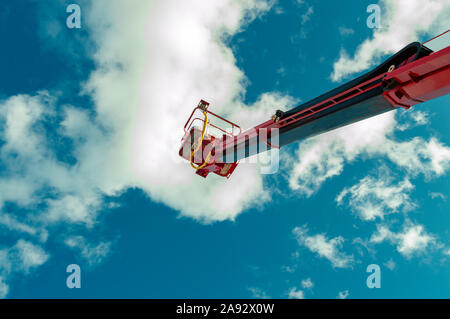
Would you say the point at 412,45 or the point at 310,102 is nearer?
the point at 412,45

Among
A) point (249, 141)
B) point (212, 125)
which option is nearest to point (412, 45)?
point (249, 141)

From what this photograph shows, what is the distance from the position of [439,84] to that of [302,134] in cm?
328

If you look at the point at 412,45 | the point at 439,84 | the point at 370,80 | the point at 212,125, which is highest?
the point at 212,125

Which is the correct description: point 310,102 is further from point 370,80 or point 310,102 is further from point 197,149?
point 197,149

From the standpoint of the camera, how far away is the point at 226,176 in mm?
11695

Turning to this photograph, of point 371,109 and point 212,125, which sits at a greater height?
point 212,125

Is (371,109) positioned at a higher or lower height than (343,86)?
lower

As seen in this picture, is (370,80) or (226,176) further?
(226,176)

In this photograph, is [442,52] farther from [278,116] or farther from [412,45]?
[278,116]

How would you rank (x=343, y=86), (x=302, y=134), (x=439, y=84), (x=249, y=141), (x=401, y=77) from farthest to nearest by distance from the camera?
1. (x=249, y=141)
2. (x=302, y=134)
3. (x=343, y=86)
4. (x=401, y=77)
5. (x=439, y=84)

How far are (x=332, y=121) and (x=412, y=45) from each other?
6.83ft

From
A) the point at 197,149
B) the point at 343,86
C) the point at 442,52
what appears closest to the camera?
the point at 442,52

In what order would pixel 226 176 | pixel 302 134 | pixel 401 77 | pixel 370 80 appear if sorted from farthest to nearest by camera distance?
pixel 226 176 < pixel 302 134 < pixel 370 80 < pixel 401 77

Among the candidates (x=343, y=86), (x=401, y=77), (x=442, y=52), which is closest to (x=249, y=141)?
(x=343, y=86)
